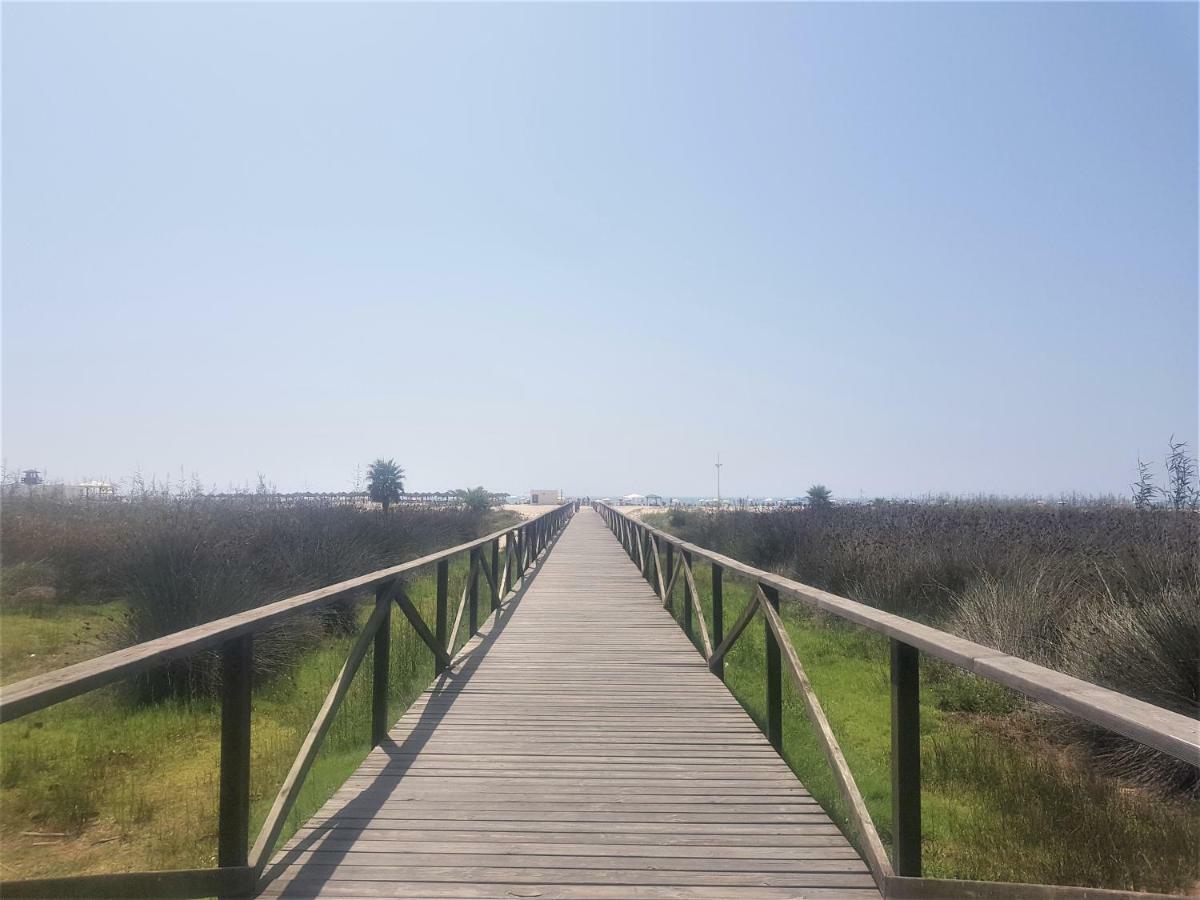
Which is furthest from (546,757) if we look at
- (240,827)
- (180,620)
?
(180,620)

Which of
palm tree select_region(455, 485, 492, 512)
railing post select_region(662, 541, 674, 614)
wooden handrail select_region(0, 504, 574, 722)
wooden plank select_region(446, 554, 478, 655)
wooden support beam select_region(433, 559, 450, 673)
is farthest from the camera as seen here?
palm tree select_region(455, 485, 492, 512)

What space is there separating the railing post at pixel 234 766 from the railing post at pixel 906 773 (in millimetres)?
2213

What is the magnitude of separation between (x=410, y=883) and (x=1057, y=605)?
634 centimetres

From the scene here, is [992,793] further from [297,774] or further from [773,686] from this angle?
[297,774]

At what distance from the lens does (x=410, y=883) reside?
261 centimetres

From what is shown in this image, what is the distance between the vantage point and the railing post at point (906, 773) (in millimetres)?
2496

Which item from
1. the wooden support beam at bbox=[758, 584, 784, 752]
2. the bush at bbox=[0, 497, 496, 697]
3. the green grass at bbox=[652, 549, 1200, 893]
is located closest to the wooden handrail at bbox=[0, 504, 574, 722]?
the wooden support beam at bbox=[758, 584, 784, 752]

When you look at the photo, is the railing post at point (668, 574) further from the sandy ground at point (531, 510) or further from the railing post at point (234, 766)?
the sandy ground at point (531, 510)

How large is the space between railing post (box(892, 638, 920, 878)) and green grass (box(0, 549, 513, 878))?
9.34ft

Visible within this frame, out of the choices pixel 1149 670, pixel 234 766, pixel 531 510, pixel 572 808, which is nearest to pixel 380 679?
pixel 572 808

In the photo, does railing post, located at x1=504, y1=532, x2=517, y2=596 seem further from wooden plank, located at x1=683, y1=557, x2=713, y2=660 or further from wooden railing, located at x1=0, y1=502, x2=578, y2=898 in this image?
wooden railing, located at x1=0, y1=502, x2=578, y2=898

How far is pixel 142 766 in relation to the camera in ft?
15.9

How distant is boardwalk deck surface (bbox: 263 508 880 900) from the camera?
265 cm

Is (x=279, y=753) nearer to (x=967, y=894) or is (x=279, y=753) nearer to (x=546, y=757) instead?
(x=546, y=757)
